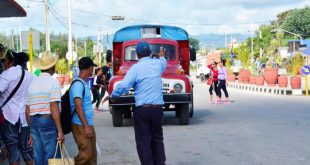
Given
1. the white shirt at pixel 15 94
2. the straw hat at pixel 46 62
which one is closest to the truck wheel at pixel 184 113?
the white shirt at pixel 15 94

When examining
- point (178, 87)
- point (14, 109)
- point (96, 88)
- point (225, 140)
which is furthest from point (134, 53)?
point (14, 109)

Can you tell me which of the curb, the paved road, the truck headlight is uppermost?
the truck headlight

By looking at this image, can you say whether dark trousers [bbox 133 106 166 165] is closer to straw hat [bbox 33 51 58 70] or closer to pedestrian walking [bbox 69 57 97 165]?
pedestrian walking [bbox 69 57 97 165]

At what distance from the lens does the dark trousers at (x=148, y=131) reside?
7.62 meters

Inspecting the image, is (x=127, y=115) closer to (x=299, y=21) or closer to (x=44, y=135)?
(x=44, y=135)

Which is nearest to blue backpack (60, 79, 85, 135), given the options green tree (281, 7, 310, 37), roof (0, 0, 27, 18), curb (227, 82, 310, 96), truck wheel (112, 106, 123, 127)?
roof (0, 0, 27, 18)

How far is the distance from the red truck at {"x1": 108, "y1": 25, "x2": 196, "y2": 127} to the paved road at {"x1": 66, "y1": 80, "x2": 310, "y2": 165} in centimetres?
44

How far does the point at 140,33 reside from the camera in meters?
17.4

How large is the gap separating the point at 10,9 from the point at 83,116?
5672 millimetres

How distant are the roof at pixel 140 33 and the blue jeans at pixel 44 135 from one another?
1042cm

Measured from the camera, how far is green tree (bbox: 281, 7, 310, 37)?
101625mm

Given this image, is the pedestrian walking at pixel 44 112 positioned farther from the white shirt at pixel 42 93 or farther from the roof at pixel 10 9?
the roof at pixel 10 9

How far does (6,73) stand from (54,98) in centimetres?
89

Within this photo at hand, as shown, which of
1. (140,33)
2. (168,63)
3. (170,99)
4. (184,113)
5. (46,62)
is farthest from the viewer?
(140,33)
